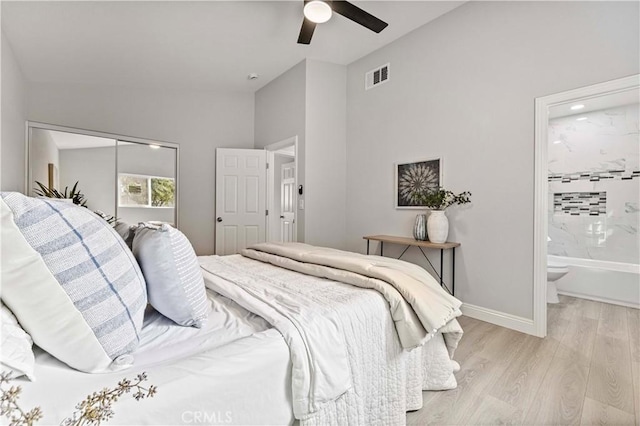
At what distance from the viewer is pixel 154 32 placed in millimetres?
2977

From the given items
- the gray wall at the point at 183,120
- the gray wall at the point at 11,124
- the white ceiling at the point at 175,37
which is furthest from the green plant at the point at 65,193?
the white ceiling at the point at 175,37

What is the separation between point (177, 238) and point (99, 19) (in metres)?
2.85

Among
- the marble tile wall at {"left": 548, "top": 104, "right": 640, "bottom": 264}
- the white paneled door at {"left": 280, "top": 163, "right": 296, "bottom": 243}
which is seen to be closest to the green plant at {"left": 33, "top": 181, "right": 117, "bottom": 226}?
the white paneled door at {"left": 280, "top": 163, "right": 296, "bottom": 243}

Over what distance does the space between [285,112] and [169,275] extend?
11.5 feet

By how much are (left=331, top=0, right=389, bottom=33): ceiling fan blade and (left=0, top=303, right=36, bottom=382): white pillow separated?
8.48ft

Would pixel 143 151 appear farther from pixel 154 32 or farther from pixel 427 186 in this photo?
pixel 427 186

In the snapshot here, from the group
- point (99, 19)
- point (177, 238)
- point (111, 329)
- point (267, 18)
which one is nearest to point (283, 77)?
point (267, 18)

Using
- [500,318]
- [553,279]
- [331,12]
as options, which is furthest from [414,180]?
[553,279]

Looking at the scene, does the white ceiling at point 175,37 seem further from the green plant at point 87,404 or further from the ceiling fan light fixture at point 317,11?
the green plant at point 87,404

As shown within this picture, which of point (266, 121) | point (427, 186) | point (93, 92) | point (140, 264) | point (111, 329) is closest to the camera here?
point (111, 329)

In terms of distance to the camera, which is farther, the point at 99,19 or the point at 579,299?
the point at 579,299

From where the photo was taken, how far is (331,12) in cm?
246

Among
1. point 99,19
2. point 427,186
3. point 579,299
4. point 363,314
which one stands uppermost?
point 99,19

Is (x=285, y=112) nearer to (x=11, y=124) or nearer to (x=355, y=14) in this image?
(x=355, y=14)
